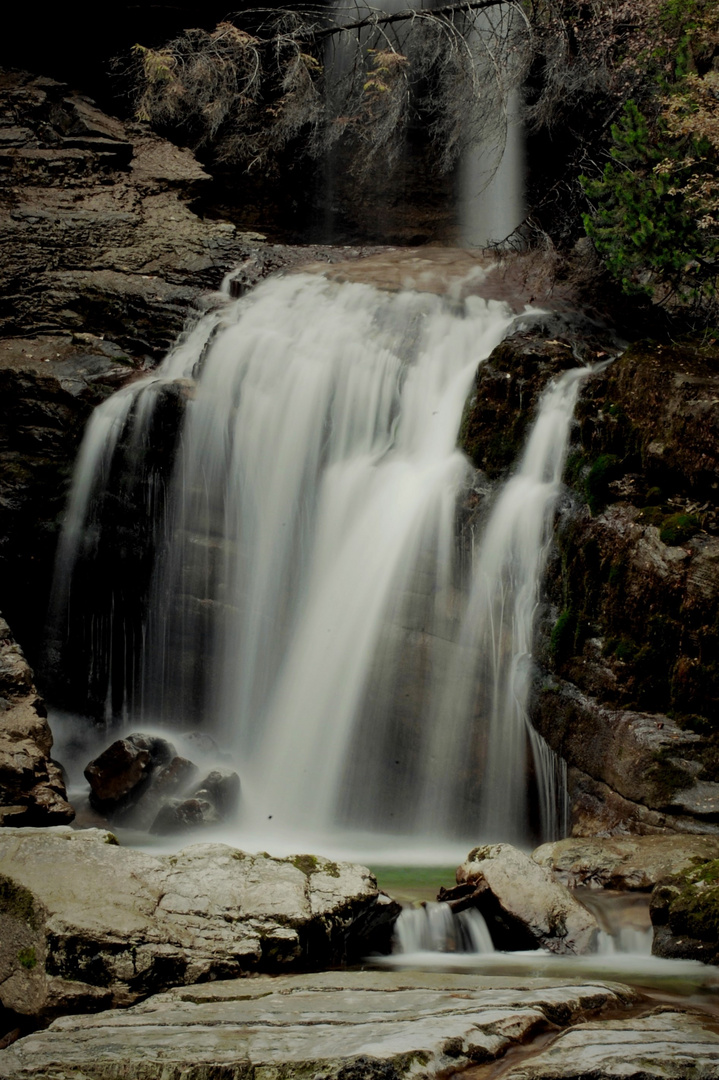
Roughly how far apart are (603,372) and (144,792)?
532cm

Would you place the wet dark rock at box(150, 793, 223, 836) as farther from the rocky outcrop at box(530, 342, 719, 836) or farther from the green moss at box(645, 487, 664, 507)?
the green moss at box(645, 487, 664, 507)

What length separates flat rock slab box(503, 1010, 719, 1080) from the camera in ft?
9.12

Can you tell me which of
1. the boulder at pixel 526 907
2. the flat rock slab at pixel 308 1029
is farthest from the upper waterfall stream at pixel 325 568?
the flat rock slab at pixel 308 1029

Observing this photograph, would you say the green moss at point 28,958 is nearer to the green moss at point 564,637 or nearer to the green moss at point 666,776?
the green moss at point 666,776

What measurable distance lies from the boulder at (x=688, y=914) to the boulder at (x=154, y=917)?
1404 millimetres

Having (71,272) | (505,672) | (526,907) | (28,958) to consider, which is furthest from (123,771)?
(71,272)

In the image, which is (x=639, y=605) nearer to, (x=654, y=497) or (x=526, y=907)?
(x=654, y=497)

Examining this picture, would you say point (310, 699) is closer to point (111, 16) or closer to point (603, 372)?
point (603, 372)

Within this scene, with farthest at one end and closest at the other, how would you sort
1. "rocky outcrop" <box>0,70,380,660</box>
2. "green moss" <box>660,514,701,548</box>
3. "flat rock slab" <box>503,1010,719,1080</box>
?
"rocky outcrop" <box>0,70,380,660</box>, "green moss" <box>660,514,701,548</box>, "flat rock slab" <box>503,1010,719,1080</box>

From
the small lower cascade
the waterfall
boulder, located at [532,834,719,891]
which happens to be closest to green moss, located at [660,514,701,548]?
the waterfall

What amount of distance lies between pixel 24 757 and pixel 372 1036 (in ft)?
13.2

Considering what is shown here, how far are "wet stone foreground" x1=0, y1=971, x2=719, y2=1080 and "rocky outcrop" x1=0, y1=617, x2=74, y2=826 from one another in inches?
104

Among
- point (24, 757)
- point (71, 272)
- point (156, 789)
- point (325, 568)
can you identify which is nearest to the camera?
point (24, 757)

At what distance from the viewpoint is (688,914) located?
4531 millimetres
